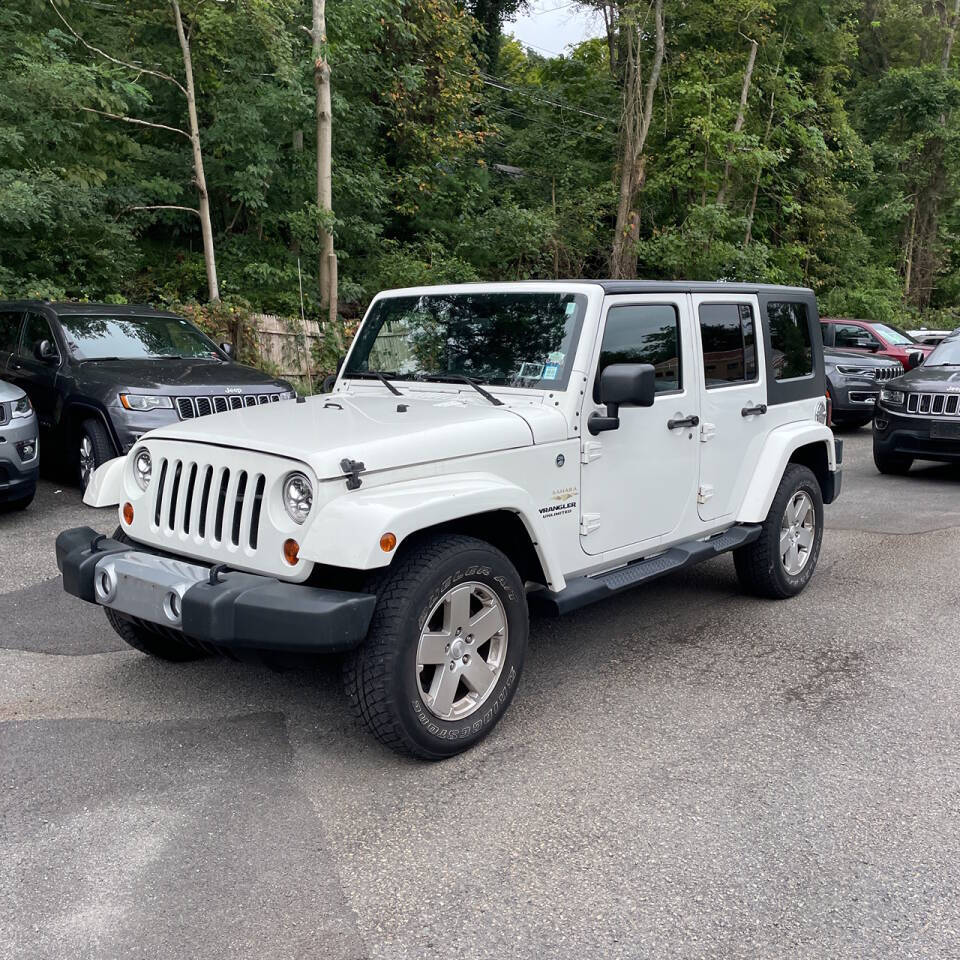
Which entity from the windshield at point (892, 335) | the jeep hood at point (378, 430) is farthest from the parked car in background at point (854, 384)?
the jeep hood at point (378, 430)

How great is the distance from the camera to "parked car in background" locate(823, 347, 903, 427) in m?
13.9

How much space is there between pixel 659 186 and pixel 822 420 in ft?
63.4

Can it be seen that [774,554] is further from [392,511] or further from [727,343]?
[392,511]

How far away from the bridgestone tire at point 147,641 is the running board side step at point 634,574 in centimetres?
160

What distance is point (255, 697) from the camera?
433cm

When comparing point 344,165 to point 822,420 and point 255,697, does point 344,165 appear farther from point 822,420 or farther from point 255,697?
point 255,697

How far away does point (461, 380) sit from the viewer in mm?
4594

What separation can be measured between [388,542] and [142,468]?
1.44m

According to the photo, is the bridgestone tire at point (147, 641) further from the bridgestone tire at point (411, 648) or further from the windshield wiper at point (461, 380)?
the windshield wiper at point (461, 380)

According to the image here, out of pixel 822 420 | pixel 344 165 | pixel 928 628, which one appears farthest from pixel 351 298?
pixel 928 628

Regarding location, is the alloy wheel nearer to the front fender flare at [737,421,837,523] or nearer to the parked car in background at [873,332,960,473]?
the front fender flare at [737,421,837,523]

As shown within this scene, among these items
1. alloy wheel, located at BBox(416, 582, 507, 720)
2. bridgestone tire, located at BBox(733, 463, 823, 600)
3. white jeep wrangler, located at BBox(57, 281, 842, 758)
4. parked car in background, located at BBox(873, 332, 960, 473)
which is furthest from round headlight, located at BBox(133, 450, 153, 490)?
parked car in background, located at BBox(873, 332, 960, 473)

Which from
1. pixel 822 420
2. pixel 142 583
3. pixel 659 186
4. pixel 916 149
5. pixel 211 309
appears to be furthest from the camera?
pixel 916 149

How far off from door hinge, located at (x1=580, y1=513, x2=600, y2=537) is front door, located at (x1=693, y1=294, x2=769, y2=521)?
971 mm
